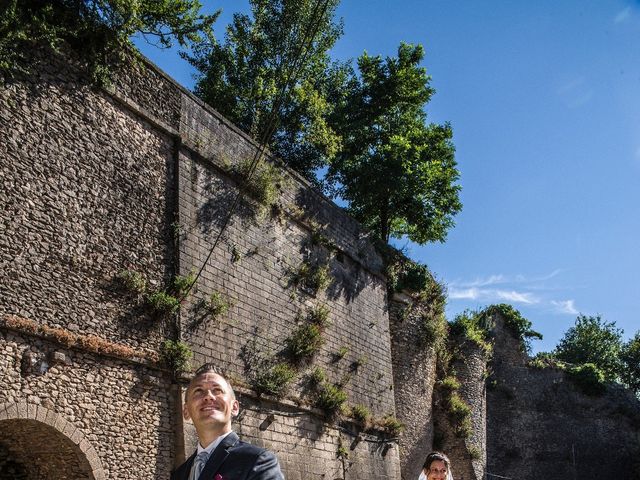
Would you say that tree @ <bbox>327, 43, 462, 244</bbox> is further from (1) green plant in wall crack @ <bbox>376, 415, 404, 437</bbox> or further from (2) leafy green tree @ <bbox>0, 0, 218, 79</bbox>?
(2) leafy green tree @ <bbox>0, 0, 218, 79</bbox>

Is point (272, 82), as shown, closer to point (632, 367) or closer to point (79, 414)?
point (79, 414)

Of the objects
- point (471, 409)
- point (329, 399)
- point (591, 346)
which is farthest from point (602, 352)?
point (329, 399)

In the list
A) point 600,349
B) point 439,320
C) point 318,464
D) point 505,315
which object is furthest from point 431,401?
point 600,349

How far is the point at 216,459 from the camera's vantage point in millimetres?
2812

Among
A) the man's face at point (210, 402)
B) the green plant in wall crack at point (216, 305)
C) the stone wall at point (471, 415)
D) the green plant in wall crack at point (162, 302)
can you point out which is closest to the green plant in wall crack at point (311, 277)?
the green plant in wall crack at point (216, 305)

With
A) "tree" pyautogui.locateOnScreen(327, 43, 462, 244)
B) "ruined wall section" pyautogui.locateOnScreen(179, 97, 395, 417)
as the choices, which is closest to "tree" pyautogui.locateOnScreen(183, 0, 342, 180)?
"tree" pyautogui.locateOnScreen(327, 43, 462, 244)

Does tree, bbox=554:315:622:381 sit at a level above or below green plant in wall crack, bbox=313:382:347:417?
above

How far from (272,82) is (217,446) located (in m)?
19.8

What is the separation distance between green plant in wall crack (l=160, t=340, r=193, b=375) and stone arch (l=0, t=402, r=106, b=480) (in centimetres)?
185

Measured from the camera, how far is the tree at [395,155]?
21.6 metres

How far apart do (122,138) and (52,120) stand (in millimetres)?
1418

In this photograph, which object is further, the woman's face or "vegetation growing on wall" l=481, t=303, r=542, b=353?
"vegetation growing on wall" l=481, t=303, r=542, b=353

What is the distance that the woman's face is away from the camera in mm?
6000

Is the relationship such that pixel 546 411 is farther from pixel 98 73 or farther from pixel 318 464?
pixel 98 73
